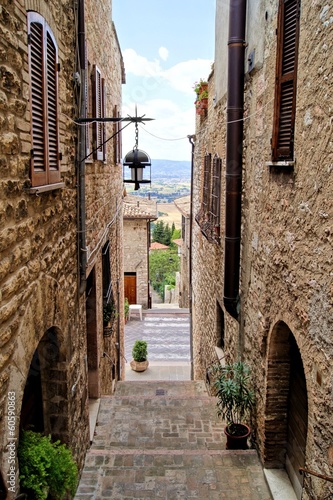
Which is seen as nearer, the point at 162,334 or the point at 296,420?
the point at 296,420

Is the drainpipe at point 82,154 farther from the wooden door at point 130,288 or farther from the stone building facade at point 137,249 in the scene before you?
the wooden door at point 130,288

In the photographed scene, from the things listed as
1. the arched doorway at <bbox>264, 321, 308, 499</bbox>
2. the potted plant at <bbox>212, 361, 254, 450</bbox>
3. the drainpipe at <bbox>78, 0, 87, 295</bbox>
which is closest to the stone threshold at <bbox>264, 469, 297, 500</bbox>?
the arched doorway at <bbox>264, 321, 308, 499</bbox>

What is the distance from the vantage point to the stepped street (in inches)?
208

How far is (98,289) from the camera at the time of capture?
8039mm

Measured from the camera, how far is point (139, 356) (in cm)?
1430

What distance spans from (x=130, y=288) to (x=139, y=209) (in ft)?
14.9

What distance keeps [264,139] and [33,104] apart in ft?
10.1

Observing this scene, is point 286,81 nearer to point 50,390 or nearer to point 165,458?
point 50,390

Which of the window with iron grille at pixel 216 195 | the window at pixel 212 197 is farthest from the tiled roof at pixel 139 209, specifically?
the window with iron grille at pixel 216 195

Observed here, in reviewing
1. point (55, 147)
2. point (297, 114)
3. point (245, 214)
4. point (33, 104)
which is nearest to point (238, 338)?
point (245, 214)

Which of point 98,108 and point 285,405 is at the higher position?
point 98,108

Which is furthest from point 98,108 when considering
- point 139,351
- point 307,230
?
point 139,351

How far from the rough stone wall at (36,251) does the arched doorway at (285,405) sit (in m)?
2.42

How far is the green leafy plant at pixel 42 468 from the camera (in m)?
3.21
